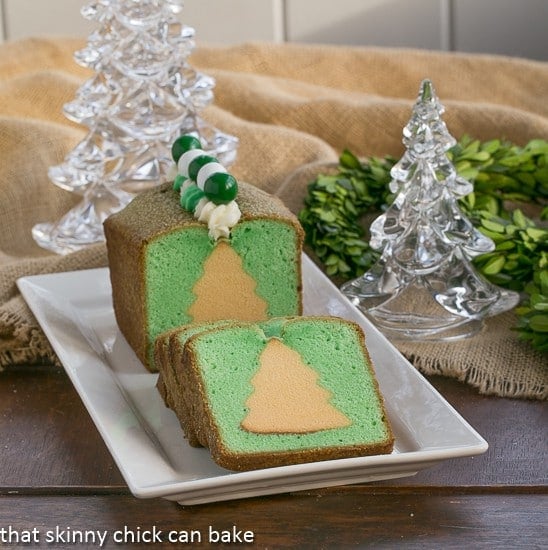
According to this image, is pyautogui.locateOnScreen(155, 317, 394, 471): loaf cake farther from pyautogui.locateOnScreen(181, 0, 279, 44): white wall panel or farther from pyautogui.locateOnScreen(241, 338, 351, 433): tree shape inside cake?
pyautogui.locateOnScreen(181, 0, 279, 44): white wall panel

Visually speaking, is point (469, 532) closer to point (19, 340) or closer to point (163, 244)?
point (163, 244)

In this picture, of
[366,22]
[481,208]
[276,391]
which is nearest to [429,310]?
[481,208]

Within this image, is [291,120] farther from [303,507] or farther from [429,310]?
[303,507]

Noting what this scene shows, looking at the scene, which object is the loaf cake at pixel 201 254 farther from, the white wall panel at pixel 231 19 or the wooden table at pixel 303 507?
the white wall panel at pixel 231 19

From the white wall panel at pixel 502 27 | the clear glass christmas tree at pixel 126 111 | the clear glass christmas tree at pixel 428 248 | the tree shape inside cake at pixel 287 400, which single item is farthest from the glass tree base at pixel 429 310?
the white wall panel at pixel 502 27

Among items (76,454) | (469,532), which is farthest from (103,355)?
(469,532)

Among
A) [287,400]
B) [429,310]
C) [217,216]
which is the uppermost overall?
[217,216]

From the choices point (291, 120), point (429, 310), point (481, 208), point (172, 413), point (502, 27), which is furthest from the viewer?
point (502, 27)
